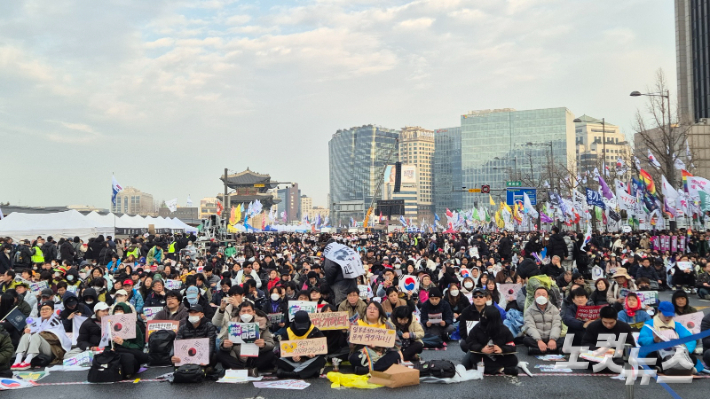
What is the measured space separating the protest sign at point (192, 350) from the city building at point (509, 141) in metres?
112

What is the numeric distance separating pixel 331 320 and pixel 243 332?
54.0 inches

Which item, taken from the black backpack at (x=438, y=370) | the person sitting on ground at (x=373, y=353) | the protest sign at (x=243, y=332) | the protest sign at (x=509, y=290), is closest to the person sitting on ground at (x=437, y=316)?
the protest sign at (x=509, y=290)

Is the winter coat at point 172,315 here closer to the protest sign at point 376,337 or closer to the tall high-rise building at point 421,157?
the protest sign at point 376,337

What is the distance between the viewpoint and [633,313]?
9961mm

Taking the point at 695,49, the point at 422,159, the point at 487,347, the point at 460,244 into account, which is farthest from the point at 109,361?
the point at 422,159

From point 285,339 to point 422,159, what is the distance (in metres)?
150


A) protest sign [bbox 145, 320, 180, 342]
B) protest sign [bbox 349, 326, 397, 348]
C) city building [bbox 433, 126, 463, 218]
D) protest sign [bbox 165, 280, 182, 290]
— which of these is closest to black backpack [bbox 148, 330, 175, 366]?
protest sign [bbox 145, 320, 180, 342]

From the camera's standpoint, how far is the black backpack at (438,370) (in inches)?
329

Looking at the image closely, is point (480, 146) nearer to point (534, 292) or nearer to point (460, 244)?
point (460, 244)

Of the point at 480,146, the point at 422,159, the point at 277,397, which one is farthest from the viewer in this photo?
the point at 422,159

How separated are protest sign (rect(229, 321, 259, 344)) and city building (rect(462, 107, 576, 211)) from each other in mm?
111345

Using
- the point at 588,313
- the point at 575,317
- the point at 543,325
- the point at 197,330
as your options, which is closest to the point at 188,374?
the point at 197,330

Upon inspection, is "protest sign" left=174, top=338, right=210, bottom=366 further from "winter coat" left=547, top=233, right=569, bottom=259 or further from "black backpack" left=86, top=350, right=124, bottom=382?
"winter coat" left=547, top=233, right=569, bottom=259

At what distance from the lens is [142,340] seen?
9.54 metres
